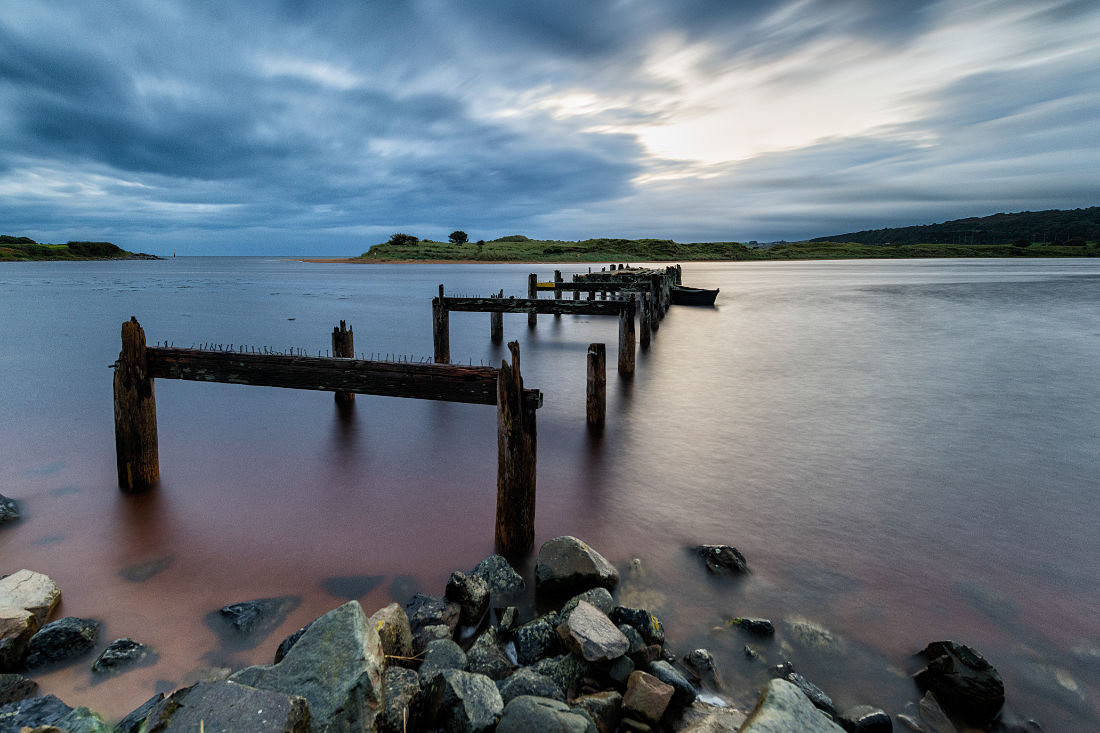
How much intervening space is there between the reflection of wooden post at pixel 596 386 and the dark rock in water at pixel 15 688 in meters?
8.72

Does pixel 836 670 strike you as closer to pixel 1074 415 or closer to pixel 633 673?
pixel 633 673

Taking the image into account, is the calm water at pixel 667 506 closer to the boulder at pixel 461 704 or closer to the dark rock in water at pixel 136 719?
the dark rock in water at pixel 136 719

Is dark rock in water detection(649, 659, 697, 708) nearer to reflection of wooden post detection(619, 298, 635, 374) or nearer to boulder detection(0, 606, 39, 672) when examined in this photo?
boulder detection(0, 606, 39, 672)

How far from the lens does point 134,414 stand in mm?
7367

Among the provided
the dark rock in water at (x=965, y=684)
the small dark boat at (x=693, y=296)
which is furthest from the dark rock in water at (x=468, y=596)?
the small dark boat at (x=693, y=296)

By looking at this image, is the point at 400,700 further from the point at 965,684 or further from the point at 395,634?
the point at 965,684

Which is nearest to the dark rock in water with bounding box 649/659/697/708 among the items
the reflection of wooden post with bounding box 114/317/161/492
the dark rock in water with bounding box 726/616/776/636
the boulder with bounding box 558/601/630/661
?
the boulder with bounding box 558/601/630/661

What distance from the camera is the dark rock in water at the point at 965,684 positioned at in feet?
13.2

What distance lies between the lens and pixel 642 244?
17312cm

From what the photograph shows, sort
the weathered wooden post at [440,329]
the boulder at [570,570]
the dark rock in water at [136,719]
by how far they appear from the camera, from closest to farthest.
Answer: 1. the dark rock in water at [136,719]
2. the boulder at [570,570]
3. the weathered wooden post at [440,329]

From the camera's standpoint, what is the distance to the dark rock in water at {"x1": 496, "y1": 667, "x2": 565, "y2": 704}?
152 inches

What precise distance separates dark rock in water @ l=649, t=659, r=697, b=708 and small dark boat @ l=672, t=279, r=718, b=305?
35.8 m

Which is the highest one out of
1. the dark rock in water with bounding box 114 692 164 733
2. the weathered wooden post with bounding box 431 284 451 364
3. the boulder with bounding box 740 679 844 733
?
the weathered wooden post with bounding box 431 284 451 364

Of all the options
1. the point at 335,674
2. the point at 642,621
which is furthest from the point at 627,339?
the point at 335,674
